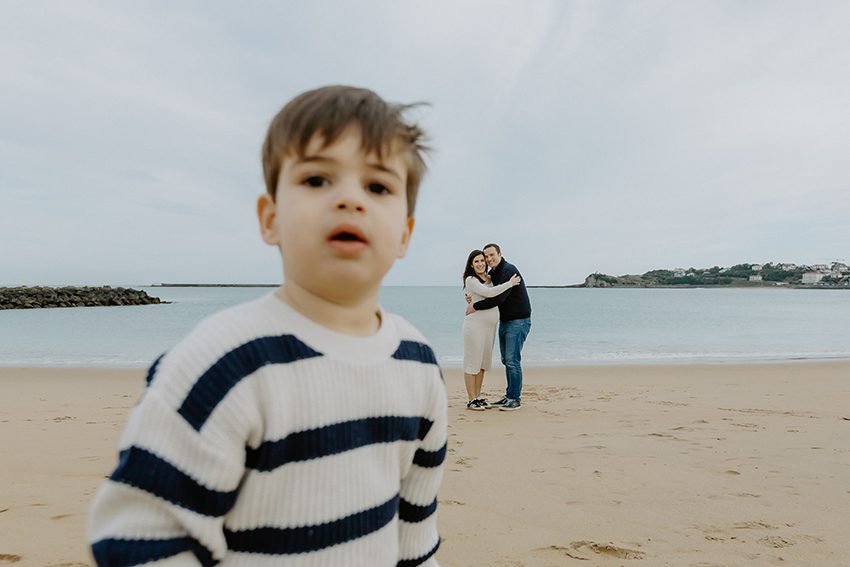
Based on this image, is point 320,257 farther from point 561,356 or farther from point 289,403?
point 561,356

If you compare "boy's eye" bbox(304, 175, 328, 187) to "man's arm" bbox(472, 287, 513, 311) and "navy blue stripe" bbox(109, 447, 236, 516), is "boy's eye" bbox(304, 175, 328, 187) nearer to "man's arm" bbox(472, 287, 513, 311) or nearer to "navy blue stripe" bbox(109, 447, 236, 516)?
"navy blue stripe" bbox(109, 447, 236, 516)

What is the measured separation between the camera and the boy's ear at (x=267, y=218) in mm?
1133

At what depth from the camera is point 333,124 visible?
1.06 m

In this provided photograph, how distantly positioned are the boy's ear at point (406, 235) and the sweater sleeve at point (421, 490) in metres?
0.27

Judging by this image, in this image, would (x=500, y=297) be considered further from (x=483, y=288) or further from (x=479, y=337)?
(x=479, y=337)

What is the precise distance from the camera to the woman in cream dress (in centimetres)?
641

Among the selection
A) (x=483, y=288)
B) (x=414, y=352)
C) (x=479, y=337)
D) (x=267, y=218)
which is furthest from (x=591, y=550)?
(x=479, y=337)

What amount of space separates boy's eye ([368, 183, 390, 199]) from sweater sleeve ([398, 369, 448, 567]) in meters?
0.41

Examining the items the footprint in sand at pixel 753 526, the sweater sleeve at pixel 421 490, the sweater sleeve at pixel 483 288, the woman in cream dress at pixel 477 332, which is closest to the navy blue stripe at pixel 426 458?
the sweater sleeve at pixel 421 490

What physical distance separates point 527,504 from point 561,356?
11551 millimetres

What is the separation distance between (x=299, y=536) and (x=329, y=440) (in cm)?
17

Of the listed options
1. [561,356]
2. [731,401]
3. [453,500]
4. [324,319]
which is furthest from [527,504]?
[561,356]

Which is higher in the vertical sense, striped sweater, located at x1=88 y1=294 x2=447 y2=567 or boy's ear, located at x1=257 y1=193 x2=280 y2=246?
boy's ear, located at x1=257 y1=193 x2=280 y2=246

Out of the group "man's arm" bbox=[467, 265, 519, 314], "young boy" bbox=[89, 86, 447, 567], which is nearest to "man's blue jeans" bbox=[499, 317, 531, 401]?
"man's arm" bbox=[467, 265, 519, 314]
